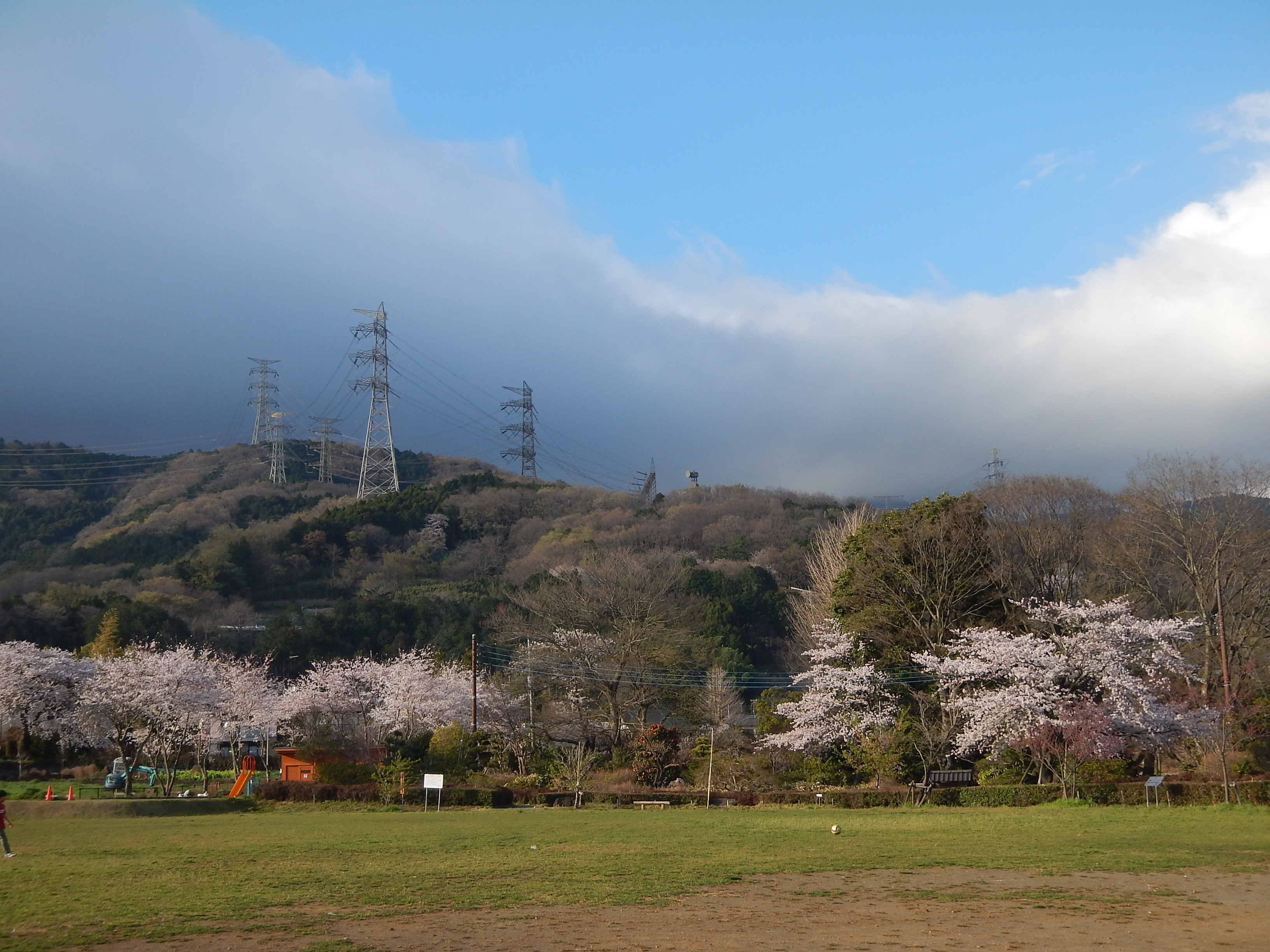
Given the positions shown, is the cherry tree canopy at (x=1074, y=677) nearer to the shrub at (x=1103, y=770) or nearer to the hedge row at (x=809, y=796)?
the shrub at (x=1103, y=770)

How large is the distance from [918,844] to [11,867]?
50.7ft

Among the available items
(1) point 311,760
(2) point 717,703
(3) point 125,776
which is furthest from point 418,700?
(2) point 717,703

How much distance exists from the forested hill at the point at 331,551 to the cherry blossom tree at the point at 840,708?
1135 cm

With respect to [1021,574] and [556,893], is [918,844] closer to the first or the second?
[556,893]

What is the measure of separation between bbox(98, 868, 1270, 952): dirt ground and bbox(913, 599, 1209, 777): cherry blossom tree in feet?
65.6

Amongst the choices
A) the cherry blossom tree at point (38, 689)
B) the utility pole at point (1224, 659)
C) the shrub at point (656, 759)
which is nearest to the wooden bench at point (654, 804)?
the shrub at point (656, 759)

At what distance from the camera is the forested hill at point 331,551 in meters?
66.2

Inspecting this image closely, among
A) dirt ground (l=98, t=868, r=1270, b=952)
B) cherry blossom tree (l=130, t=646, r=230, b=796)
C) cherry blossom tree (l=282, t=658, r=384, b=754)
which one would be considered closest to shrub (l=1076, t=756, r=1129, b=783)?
dirt ground (l=98, t=868, r=1270, b=952)

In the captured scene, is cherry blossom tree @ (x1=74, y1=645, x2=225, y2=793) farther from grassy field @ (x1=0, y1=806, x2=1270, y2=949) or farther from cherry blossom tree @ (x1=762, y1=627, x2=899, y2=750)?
cherry blossom tree @ (x1=762, y1=627, x2=899, y2=750)

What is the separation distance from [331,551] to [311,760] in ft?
170

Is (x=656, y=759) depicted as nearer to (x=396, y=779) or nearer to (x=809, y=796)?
(x=809, y=796)

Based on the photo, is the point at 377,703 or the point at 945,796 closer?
the point at 945,796

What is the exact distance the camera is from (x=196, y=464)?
422 ft

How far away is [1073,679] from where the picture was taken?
3397cm
